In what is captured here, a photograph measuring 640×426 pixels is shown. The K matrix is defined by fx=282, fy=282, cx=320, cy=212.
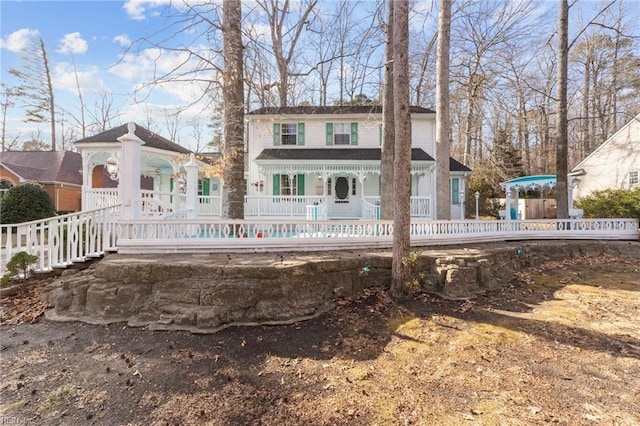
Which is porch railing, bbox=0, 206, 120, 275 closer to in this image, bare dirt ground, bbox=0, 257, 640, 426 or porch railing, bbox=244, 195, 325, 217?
bare dirt ground, bbox=0, 257, 640, 426

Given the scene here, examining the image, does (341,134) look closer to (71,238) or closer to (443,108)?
(443,108)

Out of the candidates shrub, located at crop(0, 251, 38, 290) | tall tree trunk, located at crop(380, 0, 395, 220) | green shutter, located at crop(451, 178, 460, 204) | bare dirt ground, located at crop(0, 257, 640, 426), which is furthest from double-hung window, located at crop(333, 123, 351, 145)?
shrub, located at crop(0, 251, 38, 290)

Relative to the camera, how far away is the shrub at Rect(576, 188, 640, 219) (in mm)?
11375

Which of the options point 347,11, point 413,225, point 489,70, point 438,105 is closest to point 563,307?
point 413,225

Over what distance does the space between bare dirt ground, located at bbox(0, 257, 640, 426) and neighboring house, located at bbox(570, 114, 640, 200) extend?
51.6 ft

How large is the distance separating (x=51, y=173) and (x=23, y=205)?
12975 mm

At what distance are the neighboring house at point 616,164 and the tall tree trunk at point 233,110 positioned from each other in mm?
18386

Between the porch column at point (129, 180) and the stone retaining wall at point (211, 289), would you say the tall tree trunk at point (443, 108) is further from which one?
the porch column at point (129, 180)

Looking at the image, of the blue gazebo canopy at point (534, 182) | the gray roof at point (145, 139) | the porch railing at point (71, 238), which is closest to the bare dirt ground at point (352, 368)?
the porch railing at point (71, 238)

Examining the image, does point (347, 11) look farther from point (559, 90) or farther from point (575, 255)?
point (575, 255)

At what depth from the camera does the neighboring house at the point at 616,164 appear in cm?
1476

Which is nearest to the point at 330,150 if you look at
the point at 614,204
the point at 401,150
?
the point at 401,150

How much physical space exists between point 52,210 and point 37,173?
12.9 metres

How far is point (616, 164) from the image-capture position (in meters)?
15.6
